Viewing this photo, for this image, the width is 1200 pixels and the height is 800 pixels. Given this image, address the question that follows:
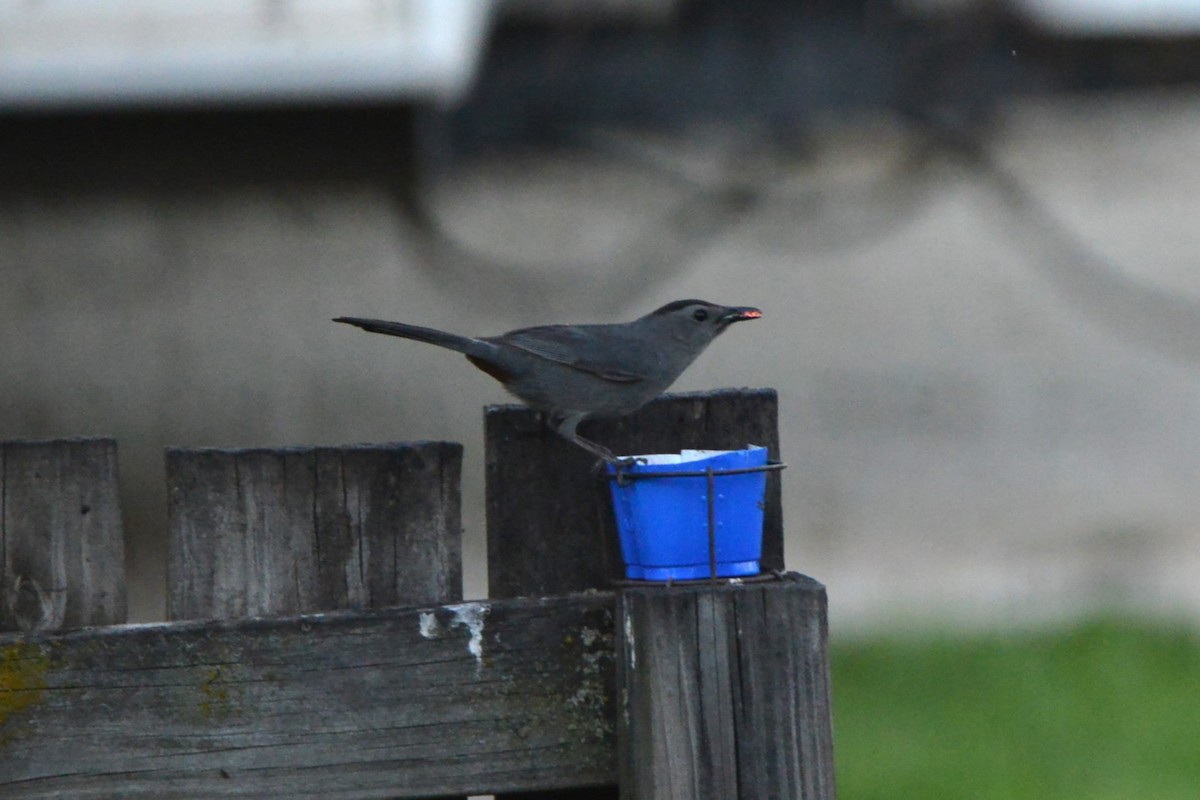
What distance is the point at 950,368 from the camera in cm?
544

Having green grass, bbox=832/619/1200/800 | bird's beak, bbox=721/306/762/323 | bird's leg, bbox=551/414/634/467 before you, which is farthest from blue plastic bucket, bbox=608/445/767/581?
green grass, bbox=832/619/1200/800

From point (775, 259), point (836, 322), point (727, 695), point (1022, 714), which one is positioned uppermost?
point (775, 259)

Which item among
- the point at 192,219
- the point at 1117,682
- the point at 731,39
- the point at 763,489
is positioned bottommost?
the point at 1117,682

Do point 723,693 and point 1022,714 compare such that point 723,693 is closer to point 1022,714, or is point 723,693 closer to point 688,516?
point 688,516

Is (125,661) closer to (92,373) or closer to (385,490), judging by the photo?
(385,490)

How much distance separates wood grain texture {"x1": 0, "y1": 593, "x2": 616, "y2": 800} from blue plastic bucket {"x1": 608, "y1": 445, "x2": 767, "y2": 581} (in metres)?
0.08

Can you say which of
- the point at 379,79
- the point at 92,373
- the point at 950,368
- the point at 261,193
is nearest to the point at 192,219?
the point at 261,193

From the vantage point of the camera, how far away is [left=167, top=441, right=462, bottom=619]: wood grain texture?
5.43ft

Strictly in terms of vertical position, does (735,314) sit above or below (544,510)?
above

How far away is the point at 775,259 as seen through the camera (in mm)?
5383

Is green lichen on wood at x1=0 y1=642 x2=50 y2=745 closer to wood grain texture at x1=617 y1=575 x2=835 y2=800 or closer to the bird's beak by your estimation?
wood grain texture at x1=617 y1=575 x2=835 y2=800

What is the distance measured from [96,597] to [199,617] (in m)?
0.10

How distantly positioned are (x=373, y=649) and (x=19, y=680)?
342mm

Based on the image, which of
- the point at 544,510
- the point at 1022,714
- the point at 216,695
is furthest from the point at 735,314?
the point at 1022,714
